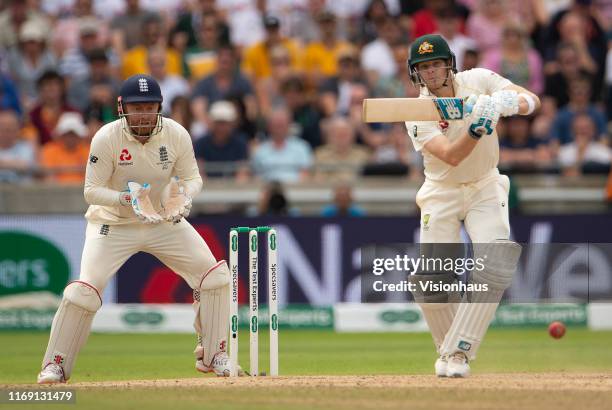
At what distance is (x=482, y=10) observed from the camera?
1503cm

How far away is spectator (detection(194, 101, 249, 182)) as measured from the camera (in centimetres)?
1342

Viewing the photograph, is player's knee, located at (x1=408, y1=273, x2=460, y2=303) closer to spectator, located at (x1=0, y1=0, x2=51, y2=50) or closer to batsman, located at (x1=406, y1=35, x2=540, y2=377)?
batsman, located at (x1=406, y1=35, x2=540, y2=377)

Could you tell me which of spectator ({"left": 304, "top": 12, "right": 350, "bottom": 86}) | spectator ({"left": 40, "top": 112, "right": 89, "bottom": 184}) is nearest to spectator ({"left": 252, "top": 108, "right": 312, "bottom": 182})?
spectator ({"left": 304, "top": 12, "right": 350, "bottom": 86})

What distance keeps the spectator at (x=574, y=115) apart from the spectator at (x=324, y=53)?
8.28 ft

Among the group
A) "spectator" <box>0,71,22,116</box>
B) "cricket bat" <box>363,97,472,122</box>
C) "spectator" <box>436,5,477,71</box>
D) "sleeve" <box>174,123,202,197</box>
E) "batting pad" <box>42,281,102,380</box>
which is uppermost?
"spectator" <box>436,5,477,71</box>

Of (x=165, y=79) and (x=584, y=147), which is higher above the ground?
(x=165, y=79)

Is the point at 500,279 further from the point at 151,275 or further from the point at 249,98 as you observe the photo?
the point at 249,98

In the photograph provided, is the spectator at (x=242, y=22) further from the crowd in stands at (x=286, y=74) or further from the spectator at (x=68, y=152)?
the spectator at (x=68, y=152)

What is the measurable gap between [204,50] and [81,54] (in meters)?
1.37

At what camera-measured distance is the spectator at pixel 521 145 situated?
13422 mm

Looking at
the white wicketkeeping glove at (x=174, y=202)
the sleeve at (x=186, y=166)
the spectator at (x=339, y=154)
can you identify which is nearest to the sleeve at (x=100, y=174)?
the white wicketkeeping glove at (x=174, y=202)

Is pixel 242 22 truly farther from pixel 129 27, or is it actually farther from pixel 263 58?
pixel 129 27

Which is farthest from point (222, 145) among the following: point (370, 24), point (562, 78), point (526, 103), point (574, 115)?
point (526, 103)

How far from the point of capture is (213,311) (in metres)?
7.99
